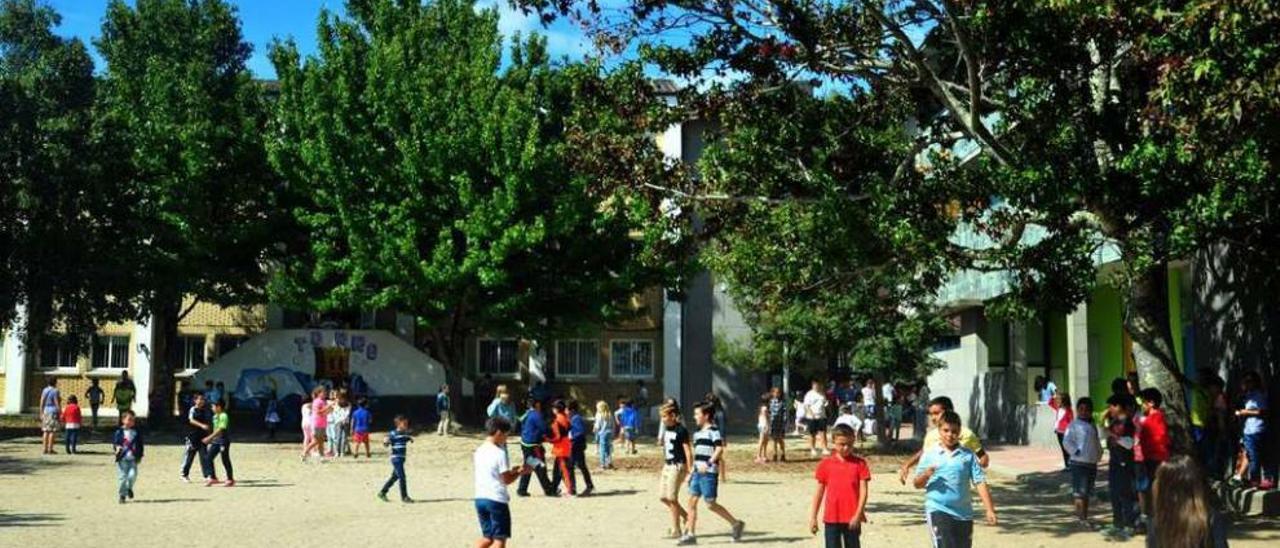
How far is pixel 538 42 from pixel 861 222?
2071 cm

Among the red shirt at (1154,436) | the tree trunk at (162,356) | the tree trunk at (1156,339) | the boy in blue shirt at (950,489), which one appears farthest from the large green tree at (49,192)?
the boy in blue shirt at (950,489)

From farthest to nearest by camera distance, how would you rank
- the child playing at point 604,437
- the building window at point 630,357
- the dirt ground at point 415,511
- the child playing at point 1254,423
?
the building window at point 630,357 < the child playing at point 604,437 < the child playing at point 1254,423 < the dirt ground at point 415,511

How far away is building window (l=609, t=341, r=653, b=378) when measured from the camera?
133 feet

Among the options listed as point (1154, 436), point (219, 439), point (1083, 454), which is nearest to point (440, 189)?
point (219, 439)

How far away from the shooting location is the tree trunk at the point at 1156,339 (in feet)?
42.9

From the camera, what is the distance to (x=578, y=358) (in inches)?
1607

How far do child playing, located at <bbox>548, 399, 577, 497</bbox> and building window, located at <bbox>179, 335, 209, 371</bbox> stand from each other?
26.9 metres

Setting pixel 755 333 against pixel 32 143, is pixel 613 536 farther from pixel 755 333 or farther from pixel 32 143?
pixel 32 143

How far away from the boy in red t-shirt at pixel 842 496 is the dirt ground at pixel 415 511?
329cm

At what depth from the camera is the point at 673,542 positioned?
1320 centimetres

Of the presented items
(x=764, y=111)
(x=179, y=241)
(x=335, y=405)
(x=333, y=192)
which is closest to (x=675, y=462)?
(x=764, y=111)

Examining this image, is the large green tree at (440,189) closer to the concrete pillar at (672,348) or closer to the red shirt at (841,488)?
the concrete pillar at (672,348)

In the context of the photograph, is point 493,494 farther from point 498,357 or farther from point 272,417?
point 498,357

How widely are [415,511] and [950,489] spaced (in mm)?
9068
